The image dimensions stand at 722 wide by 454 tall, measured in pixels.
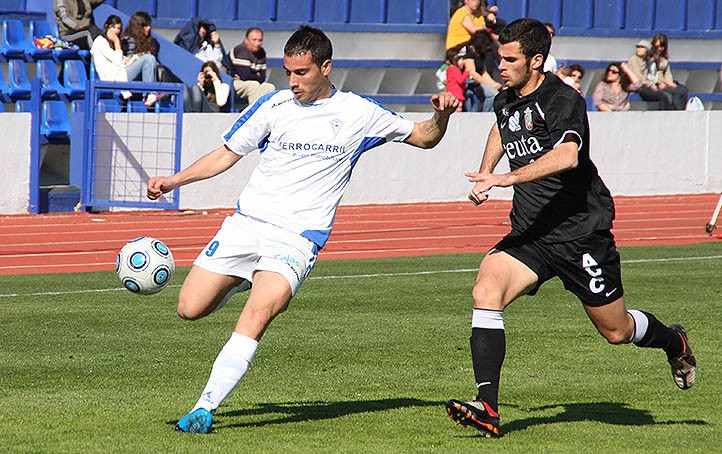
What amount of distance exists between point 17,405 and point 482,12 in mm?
18743

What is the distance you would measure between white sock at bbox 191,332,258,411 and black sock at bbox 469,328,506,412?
3.59ft

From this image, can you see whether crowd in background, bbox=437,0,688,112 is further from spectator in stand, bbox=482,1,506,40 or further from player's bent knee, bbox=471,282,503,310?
player's bent knee, bbox=471,282,503,310

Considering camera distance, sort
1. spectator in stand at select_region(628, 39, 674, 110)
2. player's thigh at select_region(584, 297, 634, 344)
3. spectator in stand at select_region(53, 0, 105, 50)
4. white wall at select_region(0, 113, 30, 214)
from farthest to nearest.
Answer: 1. spectator in stand at select_region(628, 39, 674, 110)
2. spectator in stand at select_region(53, 0, 105, 50)
3. white wall at select_region(0, 113, 30, 214)
4. player's thigh at select_region(584, 297, 634, 344)

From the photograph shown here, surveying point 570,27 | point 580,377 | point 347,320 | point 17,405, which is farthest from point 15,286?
point 570,27

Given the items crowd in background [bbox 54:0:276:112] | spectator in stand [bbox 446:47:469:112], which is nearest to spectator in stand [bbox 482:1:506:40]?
spectator in stand [bbox 446:47:469:112]

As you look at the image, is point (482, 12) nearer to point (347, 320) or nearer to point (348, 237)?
point (348, 237)

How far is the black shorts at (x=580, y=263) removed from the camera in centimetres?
639

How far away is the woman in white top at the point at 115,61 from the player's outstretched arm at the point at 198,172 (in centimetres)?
1339

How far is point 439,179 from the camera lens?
22.1 metres

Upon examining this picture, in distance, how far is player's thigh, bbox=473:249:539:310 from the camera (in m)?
6.25

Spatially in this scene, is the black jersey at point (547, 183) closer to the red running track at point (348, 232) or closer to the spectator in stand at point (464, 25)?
the red running track at point (348, 232)

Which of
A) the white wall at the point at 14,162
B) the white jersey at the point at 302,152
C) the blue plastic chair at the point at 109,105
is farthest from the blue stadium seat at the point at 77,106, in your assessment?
the white jersey at the point at 302,152

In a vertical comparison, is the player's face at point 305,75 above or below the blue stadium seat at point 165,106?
above

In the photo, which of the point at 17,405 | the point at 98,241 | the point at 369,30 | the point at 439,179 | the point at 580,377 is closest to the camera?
the point at 17,405
